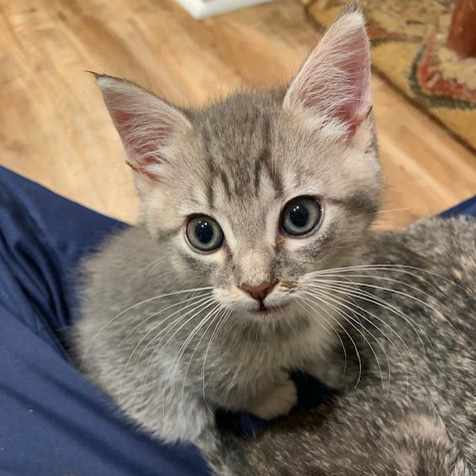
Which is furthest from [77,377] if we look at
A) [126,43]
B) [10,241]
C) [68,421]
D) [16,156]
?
[126,43]

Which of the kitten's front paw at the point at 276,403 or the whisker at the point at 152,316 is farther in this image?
the kitten's front paw at the point at 276,403

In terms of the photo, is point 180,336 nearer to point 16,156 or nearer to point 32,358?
point 32,358

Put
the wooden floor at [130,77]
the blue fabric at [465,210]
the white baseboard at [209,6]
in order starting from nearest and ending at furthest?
1. the blue fabric at [465,210]
2. the wooden floor at [130,77]
3. the white baseboard at [209,6]

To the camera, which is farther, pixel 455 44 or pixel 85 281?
pixel 455 44

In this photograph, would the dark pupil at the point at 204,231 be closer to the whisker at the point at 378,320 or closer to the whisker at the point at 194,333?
the whisker at the point at 194,333

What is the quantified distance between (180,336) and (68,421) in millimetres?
281

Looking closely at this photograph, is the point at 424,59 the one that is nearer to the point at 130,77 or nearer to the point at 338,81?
the point at 130,77

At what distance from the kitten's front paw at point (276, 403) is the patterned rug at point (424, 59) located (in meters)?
1.40

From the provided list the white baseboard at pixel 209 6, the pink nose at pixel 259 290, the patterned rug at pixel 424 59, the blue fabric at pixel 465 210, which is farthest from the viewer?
the white baseboard at pixel 209 6

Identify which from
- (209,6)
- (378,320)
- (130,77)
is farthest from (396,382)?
(209,6)

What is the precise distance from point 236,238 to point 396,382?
0.40 metres

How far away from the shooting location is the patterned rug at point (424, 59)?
2.31 m

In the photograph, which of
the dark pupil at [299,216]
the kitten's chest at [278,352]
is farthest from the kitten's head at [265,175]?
the kitten's chest at [278,352]

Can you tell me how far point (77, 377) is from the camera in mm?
1191
